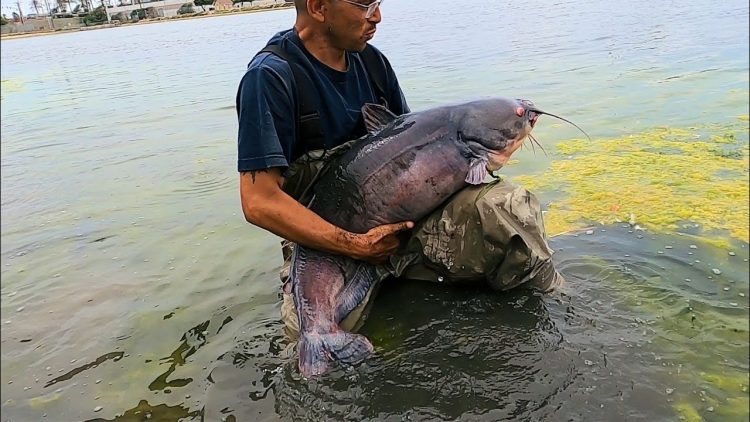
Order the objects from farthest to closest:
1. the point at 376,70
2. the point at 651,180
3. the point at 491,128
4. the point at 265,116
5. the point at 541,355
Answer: the point at 651,180
the point at 376,70
the point at 491,128
the point at 265,116
the point at 541,355

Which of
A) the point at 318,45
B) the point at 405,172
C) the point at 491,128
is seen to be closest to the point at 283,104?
the point at 318,45

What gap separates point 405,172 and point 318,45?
0.78 metres

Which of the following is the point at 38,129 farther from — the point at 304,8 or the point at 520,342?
the point at 520,342

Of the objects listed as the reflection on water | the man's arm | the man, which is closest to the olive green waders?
the man

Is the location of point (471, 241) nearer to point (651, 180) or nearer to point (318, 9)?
point (318, 9)

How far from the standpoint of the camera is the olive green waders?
296 centimetres

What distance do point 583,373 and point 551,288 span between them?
0.70m

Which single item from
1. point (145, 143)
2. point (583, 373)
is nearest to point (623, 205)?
point (583, 373)

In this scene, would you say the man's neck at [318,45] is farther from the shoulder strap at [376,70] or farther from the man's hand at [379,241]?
the man's hand at [379,241]

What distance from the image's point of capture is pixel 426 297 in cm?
334

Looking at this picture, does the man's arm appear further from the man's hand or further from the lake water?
the lake water

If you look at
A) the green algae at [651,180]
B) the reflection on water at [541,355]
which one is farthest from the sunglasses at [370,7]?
the green algae at [651,180]

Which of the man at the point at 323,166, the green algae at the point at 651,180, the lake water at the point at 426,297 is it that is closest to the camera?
the lake water at the point at 426,297

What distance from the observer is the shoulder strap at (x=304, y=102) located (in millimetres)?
3074
